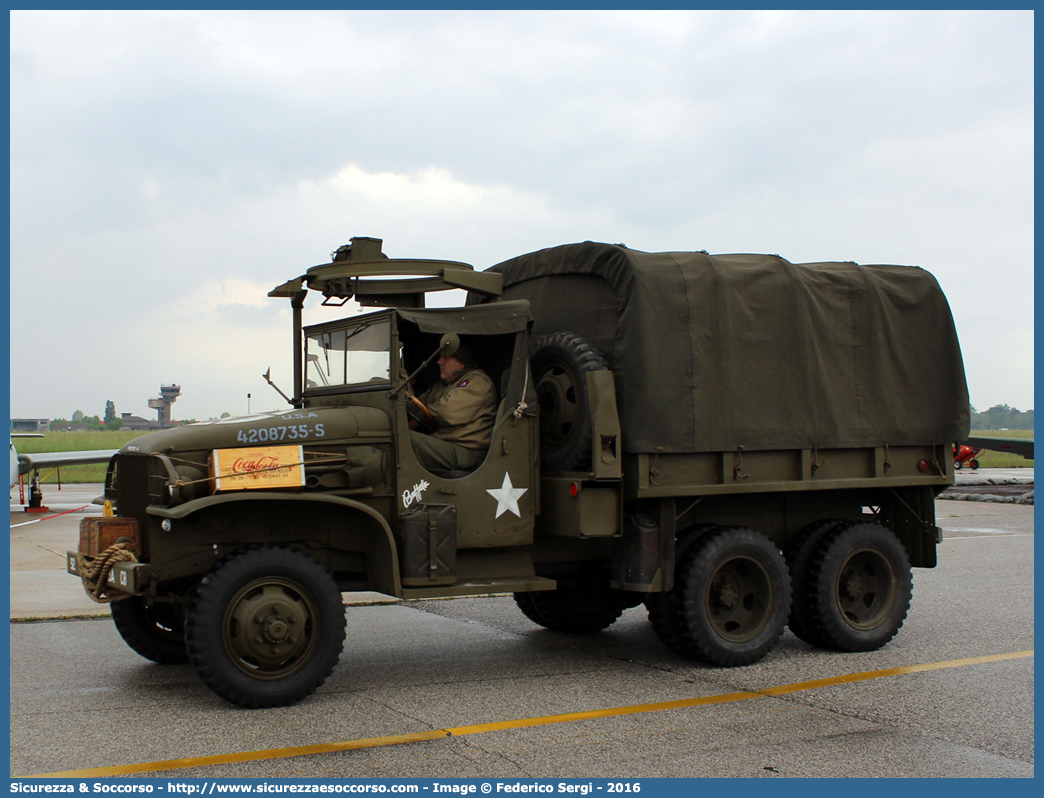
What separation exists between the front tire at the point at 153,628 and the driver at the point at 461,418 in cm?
236

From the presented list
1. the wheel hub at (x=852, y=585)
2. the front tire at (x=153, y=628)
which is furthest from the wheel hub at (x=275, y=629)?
the wheel hub at (x=852, y=585)

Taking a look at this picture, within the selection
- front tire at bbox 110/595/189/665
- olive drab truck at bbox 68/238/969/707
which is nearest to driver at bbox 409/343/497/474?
olive drab truck at bbox 68/238/969/707

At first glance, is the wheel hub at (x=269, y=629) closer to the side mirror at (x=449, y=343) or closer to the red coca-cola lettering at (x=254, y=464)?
the red coca-cola lettering at (x=254, y=464)

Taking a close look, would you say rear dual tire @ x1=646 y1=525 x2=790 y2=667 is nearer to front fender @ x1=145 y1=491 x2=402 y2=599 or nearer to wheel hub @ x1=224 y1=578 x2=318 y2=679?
front fender @ x1=145 y1=491 x2=402 y2=599

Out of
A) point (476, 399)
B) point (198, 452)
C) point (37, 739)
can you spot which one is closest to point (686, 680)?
point (476, 399)

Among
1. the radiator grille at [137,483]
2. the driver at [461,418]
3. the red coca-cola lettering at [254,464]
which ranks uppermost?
the driver at [461,418]

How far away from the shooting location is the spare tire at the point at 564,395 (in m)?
7.45

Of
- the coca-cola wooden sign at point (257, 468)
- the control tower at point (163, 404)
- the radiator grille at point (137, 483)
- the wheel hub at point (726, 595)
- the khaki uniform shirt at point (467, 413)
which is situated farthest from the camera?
the control tower at point (163, 404)

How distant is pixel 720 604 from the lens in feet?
25.9

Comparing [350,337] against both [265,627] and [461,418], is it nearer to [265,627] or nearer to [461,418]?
[461,418]

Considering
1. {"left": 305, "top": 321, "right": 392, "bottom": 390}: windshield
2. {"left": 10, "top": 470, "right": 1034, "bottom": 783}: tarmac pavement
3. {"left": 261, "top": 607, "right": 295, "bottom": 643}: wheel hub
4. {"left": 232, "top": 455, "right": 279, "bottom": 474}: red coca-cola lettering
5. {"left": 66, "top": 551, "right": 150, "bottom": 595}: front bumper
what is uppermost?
{"left": 305, "top": 321, "right": 392, "bottom": 390}: windshield

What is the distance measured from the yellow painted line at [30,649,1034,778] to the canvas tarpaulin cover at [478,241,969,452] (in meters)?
1.84

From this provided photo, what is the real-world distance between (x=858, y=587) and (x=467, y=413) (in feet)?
12.5

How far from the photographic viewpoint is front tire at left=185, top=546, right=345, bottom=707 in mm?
6160
